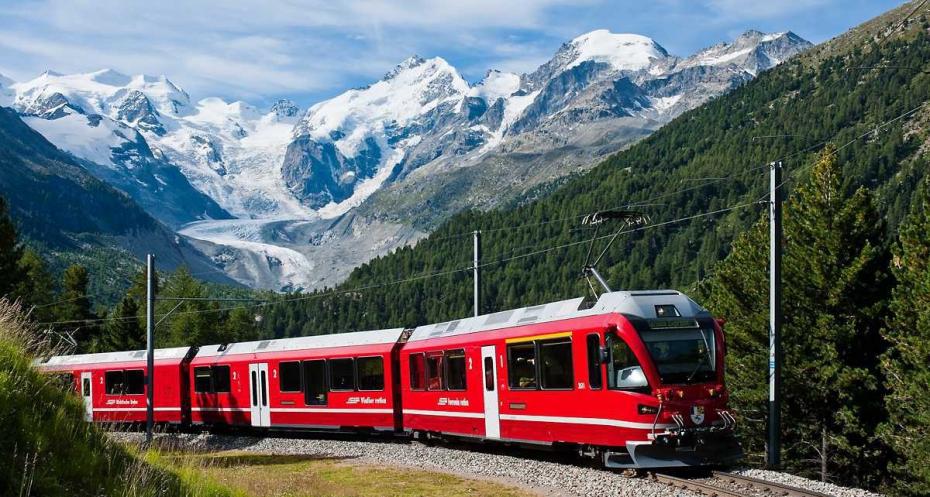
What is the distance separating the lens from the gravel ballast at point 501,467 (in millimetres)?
17078

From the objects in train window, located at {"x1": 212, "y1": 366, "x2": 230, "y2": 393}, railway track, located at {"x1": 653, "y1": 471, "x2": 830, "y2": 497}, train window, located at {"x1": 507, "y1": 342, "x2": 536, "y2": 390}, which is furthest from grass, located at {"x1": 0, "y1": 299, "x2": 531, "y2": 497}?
train window, located at {"x1": 212, "y1": 366, "x2": 230, "y2": 393}

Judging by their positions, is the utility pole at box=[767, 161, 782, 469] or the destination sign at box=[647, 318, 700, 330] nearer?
the destination sign at box=[647, 318, 700, 330]

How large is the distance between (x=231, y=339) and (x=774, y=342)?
91886 mm

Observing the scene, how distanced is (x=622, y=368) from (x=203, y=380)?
26170 millimetres

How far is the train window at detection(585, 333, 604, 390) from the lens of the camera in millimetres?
19750

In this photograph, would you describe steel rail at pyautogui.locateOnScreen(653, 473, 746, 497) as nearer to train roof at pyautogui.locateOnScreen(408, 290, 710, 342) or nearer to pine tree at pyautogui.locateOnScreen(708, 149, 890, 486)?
train roof at pyautogui.locateOnScreen(408, 290, 710, 342)

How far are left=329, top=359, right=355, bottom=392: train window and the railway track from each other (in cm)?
1602

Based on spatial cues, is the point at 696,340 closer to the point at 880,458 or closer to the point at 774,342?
the point at 774,342

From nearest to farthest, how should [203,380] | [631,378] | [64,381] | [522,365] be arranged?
[64,381]
[631,378]
[522,365]
[203,380]

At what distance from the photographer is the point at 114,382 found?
43312mm

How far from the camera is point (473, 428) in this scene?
25.4 meters

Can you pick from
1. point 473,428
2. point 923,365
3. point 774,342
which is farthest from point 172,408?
point 923,365

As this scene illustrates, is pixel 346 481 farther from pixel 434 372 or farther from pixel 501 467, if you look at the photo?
pixel 434 372

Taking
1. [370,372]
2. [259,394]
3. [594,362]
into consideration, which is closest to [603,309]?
[594,362]
